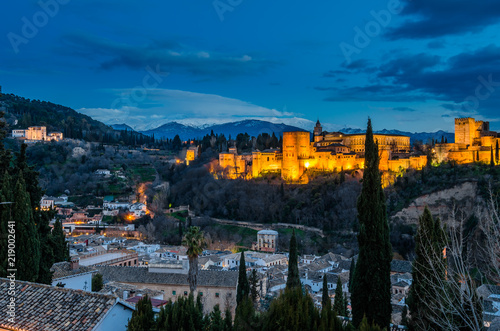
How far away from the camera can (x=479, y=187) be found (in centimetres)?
5062

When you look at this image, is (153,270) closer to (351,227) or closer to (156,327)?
(156,327)

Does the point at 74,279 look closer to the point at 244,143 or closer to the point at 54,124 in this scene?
the point at 244,143

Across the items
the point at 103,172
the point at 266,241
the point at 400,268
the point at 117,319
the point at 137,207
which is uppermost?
the point at 103,172

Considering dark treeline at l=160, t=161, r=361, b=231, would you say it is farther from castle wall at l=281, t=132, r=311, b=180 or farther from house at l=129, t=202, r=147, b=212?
house at l=129, t=202, r=147, b=212

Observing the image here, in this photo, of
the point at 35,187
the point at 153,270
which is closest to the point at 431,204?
the point at 153,270

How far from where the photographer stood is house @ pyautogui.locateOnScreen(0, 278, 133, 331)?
33.7ft

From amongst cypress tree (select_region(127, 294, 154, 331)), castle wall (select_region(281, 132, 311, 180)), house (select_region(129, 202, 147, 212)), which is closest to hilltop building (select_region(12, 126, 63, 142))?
house (select_region(129, 202, 147, 212))

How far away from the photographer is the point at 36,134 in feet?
328

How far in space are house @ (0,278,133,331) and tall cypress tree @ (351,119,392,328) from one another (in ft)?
21.5

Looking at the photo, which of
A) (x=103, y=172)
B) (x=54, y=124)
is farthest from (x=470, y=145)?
(x=54, y=124)

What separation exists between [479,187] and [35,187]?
47482 millimetres

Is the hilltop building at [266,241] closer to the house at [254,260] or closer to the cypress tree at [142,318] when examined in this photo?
the house at [254,260]

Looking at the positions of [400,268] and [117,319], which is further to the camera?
[400,268]

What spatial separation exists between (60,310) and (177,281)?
18.5m
